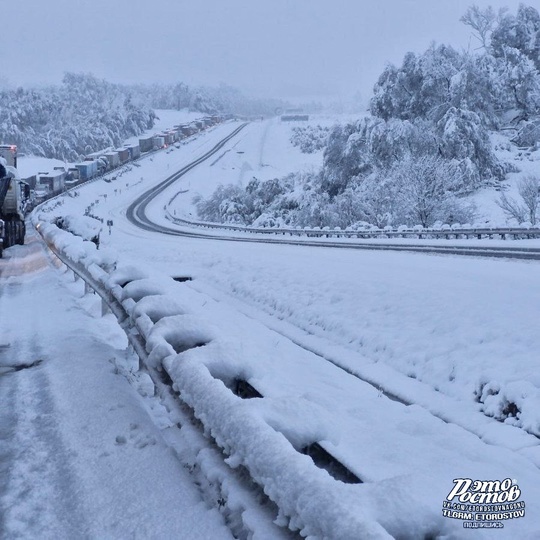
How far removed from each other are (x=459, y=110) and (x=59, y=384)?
2219 inches

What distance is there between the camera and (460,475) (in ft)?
14.8

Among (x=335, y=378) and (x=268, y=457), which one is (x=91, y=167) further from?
(x=268, y=457)

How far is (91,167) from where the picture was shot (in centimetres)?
9706

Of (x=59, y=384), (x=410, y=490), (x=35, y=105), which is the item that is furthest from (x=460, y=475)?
(x=35, y=105)

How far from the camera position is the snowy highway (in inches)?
148

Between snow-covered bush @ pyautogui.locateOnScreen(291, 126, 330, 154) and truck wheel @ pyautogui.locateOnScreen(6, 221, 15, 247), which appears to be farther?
snow-covered bush @ pyautogui.locateOnScreen(291, 126, 330, 154)

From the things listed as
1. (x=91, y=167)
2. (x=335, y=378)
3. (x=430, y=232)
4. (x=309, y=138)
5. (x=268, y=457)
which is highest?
(x=309, y=138)

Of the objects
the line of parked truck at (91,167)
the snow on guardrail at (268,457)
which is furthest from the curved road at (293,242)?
the snow on guardrail at (268,457)

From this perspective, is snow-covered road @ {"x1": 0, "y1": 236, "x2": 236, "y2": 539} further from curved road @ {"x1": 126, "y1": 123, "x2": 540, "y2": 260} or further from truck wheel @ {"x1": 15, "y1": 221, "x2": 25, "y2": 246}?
truck wheel @ {"x1": 15, "y1": 221, "x2": 25, "y2": 246}

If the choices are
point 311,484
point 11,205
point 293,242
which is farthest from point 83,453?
point 293,242

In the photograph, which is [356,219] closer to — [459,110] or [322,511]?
[459,110]

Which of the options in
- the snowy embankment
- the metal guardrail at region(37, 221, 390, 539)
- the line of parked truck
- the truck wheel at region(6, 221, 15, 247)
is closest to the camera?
the metal guardrail at region(37, 221, 390, 539)

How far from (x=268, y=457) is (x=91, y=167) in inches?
3929

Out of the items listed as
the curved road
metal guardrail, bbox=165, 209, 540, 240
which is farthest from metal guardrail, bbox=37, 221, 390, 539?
metal guardrail, bbox=165, 209, 540, 240
